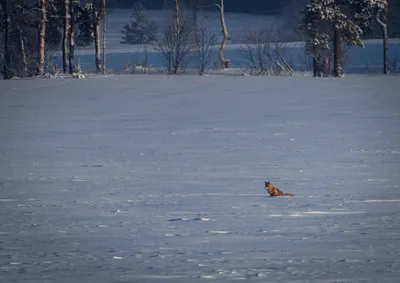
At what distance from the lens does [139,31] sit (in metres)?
74.9

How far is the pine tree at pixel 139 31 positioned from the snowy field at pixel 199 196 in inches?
2072

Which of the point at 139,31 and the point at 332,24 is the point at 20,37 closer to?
the point at 332,24

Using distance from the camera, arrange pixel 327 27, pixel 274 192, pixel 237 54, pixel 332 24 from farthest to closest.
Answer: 1. pixel 237 54
2. pixel 327 27
3. pixel 332 24
4. pixel 274 192

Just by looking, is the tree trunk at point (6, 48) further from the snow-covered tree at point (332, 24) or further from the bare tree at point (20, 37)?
the snow-covered tree at point (332, 24)

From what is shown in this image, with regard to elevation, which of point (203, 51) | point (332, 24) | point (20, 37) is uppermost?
point (332, 24)

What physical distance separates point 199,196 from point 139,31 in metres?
66.4

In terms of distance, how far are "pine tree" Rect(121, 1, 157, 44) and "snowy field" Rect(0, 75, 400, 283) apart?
52.6m

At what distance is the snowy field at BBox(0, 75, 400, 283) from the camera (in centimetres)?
646

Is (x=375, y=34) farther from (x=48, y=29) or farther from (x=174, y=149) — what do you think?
(x=174, y=149)

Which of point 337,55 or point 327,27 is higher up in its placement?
point 327,27

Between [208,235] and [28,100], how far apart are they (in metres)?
18.5

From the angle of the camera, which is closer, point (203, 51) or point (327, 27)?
point (327, 27)

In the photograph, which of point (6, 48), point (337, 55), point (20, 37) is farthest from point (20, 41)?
point (337, 55)

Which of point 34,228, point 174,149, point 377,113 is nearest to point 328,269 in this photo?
point 34,228
